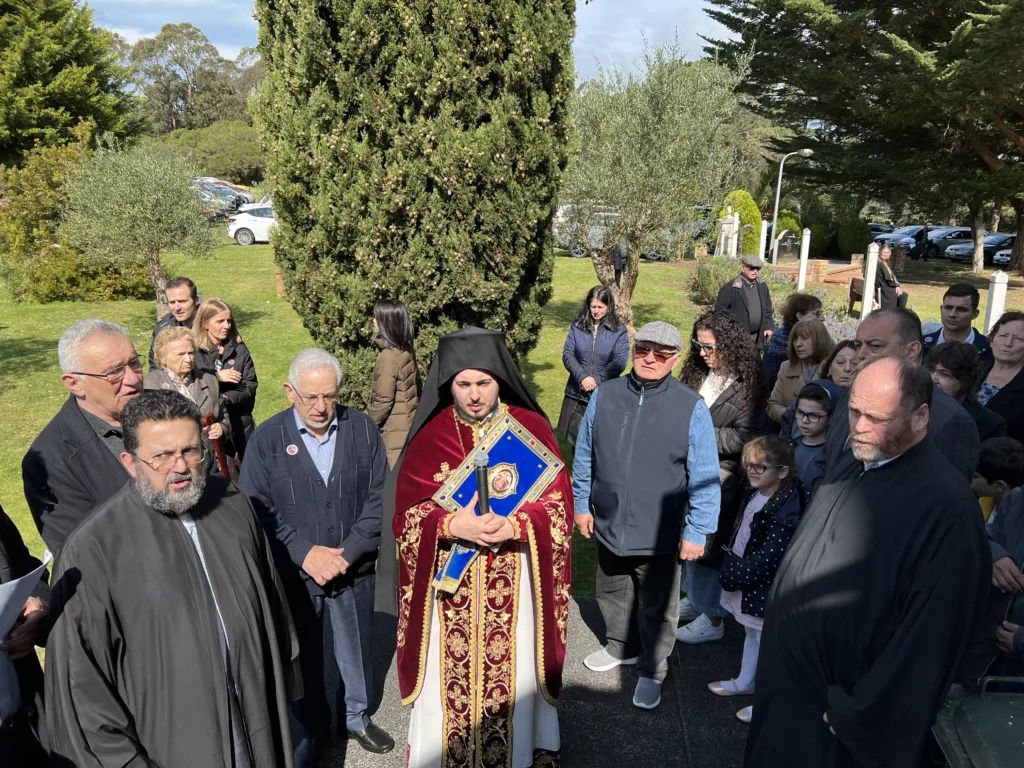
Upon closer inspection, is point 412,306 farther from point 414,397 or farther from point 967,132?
point 967,132

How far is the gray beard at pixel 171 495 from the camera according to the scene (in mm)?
2457

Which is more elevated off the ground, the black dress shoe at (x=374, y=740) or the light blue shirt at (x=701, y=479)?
the light blue shirt at (x=701, y=479)

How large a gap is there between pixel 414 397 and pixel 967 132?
2295cm

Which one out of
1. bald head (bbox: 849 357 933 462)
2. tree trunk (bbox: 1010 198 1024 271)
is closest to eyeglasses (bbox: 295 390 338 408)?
bald head (bbox: 849 357 933 462)

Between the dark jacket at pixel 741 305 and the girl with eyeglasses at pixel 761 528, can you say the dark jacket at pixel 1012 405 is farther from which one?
the dark jacket at pixel 741 305

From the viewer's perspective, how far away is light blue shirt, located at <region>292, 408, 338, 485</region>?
348 centimetres

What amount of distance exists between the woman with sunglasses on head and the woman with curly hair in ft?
1.89

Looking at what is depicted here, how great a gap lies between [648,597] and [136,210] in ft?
43.2

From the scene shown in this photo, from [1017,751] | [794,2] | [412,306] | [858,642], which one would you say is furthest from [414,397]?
[794,2]

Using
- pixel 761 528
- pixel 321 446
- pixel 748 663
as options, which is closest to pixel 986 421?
pixel 761 528

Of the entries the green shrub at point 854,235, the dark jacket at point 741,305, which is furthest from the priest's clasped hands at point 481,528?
the green shrub at point 854,235

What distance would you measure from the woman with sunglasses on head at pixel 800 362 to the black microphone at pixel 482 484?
3.05 metres

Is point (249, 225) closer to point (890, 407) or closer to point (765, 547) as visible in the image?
point (765, 547)

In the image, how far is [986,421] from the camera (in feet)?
13.9
